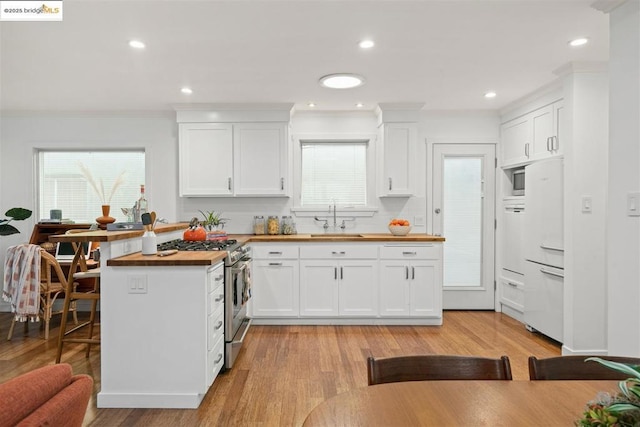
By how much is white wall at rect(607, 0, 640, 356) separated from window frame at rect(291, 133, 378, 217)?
9.25 feet

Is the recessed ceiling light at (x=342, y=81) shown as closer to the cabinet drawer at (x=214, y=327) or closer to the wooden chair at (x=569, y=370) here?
the cabinet drawer at (x=214, y=327)

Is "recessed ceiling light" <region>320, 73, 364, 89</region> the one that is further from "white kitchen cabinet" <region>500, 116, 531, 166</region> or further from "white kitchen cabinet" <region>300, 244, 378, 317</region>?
"white kitchen cabinet" <region>500, 116, 531, 166</region>

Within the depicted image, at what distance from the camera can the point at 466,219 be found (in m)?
4.91

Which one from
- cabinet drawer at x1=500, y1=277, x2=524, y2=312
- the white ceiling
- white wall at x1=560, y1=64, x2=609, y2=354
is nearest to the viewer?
the white ceiling

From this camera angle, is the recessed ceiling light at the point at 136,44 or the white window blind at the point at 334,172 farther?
the white window blind at the point at 334,172

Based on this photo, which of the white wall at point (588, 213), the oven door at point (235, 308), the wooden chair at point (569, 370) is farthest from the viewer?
the white wall at point (588, 213)

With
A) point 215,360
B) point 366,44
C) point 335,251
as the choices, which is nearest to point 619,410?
point 215,360

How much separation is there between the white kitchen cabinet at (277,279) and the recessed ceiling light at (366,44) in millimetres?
2192

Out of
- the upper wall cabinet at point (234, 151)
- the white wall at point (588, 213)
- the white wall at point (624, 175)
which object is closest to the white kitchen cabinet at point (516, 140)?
the white wall at point (588, 213)

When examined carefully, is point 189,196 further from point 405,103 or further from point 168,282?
point 405,103

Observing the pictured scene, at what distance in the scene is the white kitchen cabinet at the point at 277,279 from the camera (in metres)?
4.22

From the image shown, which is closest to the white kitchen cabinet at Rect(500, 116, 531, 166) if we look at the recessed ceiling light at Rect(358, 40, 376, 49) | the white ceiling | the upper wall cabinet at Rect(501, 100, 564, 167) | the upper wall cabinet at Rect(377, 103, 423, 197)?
the upper wall cabinet at Rect(501, 100, 564, 167)

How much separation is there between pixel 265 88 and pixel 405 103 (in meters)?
1.63

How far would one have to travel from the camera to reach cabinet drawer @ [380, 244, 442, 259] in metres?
4.23
